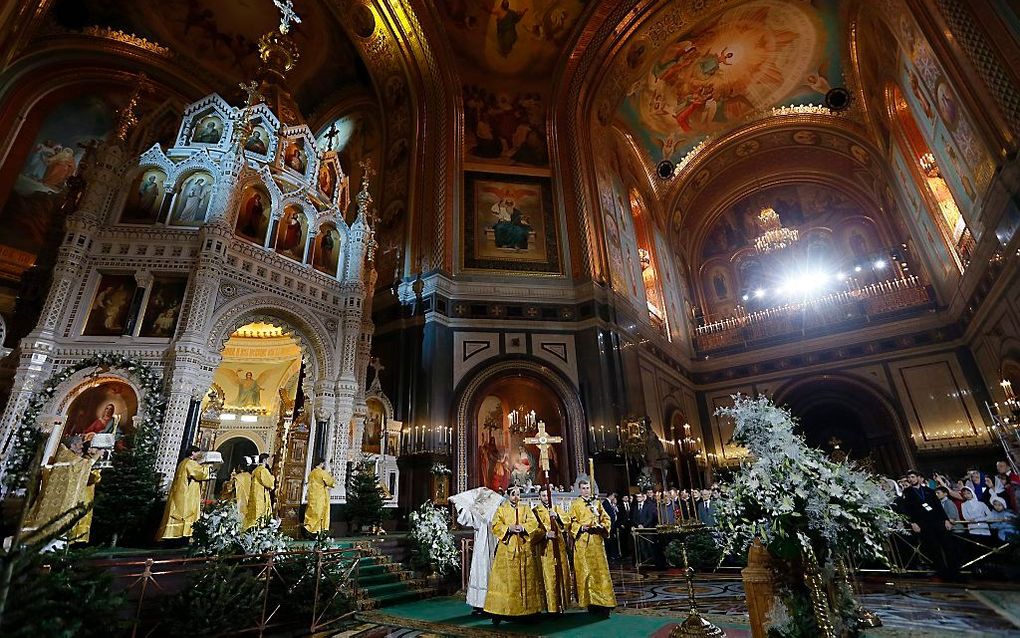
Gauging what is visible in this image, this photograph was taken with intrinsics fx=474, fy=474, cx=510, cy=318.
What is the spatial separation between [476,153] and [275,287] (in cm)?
889

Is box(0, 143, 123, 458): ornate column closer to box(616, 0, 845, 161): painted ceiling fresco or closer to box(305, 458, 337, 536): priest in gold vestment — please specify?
box(305, 458, 337, 536): priest in gold vestment

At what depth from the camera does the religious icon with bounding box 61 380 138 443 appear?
8188 millimetres

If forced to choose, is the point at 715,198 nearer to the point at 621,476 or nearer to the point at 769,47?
the point at 769,47

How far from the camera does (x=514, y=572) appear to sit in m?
5.48

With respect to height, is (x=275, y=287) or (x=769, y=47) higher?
(x=769, y=47)

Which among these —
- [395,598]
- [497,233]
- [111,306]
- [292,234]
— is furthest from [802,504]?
[497,233]

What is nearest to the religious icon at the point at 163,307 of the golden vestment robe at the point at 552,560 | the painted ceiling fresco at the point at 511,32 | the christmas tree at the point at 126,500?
the christmas tree at the point at 126,500

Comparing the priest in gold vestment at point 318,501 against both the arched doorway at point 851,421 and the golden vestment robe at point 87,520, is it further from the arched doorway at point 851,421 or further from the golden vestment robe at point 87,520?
the arched doorway at point 851,421

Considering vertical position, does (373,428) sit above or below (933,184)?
below

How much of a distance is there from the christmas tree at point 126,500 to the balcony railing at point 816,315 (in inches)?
756

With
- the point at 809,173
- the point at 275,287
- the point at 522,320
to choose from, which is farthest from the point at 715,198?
the point at 275,287

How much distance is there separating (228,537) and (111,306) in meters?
6.07

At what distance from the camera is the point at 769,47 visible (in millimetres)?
17578

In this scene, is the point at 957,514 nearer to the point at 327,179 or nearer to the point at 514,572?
the point at 514,572
